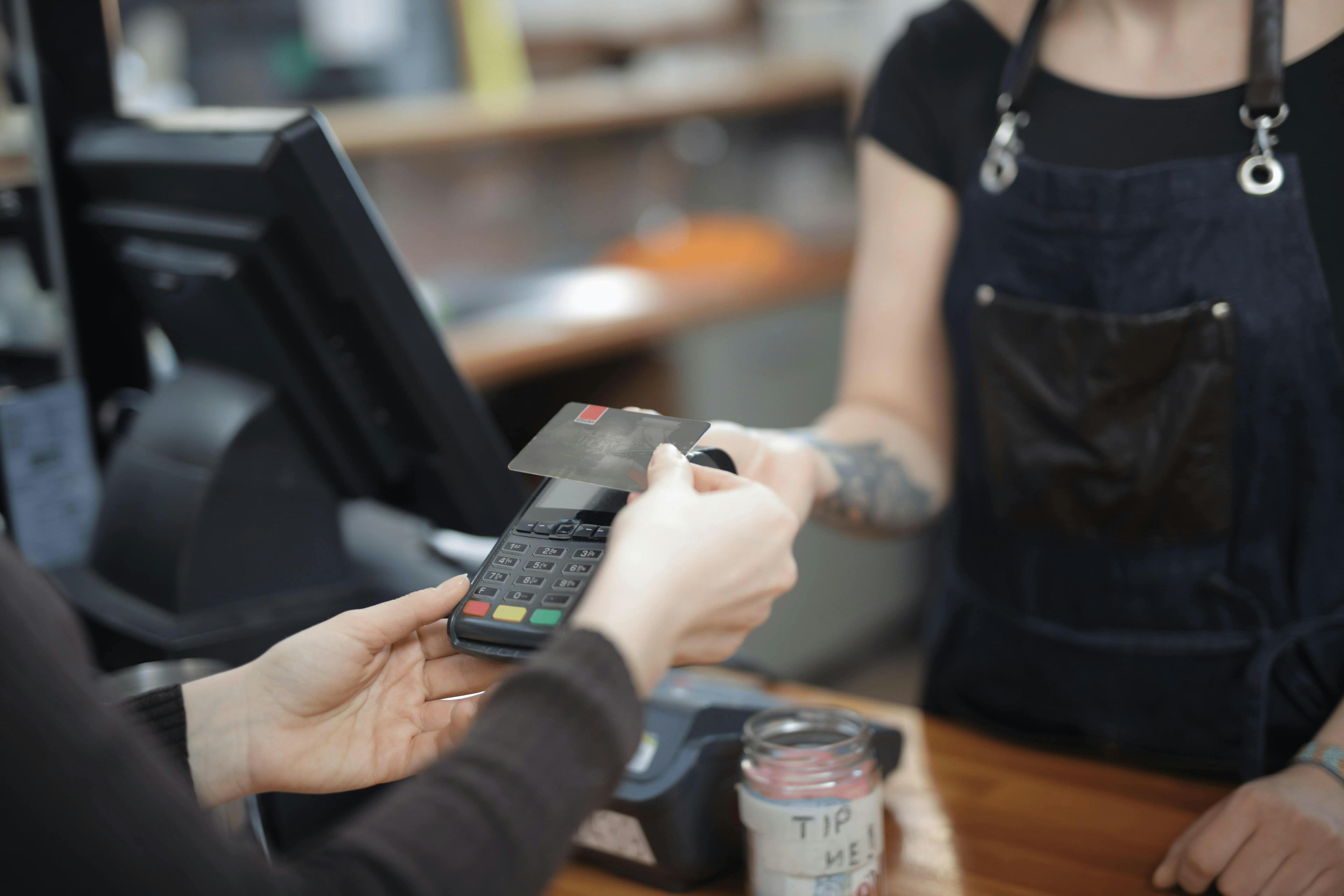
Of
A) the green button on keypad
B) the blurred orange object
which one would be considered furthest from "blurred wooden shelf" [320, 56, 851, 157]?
the green button on keypad

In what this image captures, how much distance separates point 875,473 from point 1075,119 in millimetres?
371

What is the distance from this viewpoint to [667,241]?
10.5 feet

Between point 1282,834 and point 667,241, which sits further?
point 667,241

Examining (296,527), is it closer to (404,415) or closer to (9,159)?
(404,415)

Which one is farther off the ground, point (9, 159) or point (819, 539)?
point (9, 159)

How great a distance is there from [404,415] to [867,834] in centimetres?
46

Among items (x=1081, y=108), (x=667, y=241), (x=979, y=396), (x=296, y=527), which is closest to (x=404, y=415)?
(x=296, y=527)

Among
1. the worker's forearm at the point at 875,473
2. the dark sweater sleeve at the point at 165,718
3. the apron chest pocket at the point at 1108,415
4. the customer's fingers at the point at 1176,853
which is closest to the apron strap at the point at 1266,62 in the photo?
the apron chest pocket at the point at 1108,415

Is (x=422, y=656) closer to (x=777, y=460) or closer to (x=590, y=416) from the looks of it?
(x=590, y=416)

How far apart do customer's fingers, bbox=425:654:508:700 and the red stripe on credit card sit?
0.53ft

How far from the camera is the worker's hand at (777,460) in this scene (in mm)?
861

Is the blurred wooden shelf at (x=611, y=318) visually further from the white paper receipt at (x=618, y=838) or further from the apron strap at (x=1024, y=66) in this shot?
the white paper receipt at (x=618, y=838)

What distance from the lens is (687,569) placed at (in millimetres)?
566

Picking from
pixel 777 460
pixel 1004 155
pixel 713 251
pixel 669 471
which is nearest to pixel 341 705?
pixel 669 471
